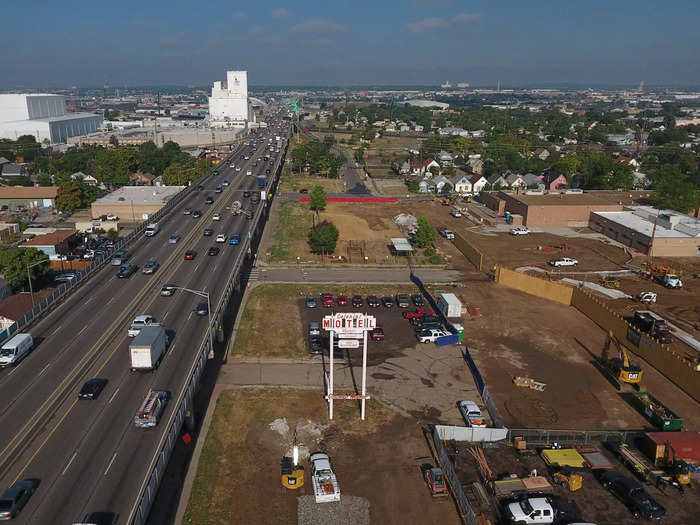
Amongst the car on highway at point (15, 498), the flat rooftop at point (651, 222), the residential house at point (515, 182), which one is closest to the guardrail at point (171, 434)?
the car on highway at point (15, 498)

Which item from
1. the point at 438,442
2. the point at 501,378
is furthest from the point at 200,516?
the point at 501,378

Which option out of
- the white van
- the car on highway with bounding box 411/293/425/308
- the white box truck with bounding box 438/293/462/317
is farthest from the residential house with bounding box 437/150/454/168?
the white van

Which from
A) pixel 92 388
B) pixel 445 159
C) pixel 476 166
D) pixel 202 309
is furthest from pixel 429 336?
pixel 445 159

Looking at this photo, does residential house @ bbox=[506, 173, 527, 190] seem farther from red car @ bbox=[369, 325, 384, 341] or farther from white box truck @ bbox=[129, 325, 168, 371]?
white box truck @ bbox=[129, 325, 168, 371]

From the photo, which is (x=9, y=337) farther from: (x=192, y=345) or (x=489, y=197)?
(x=489, y=197)

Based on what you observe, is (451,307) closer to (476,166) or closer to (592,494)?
(592,494)

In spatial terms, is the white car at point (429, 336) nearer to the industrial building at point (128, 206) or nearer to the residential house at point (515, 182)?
the industrial building at point (128, 206)
